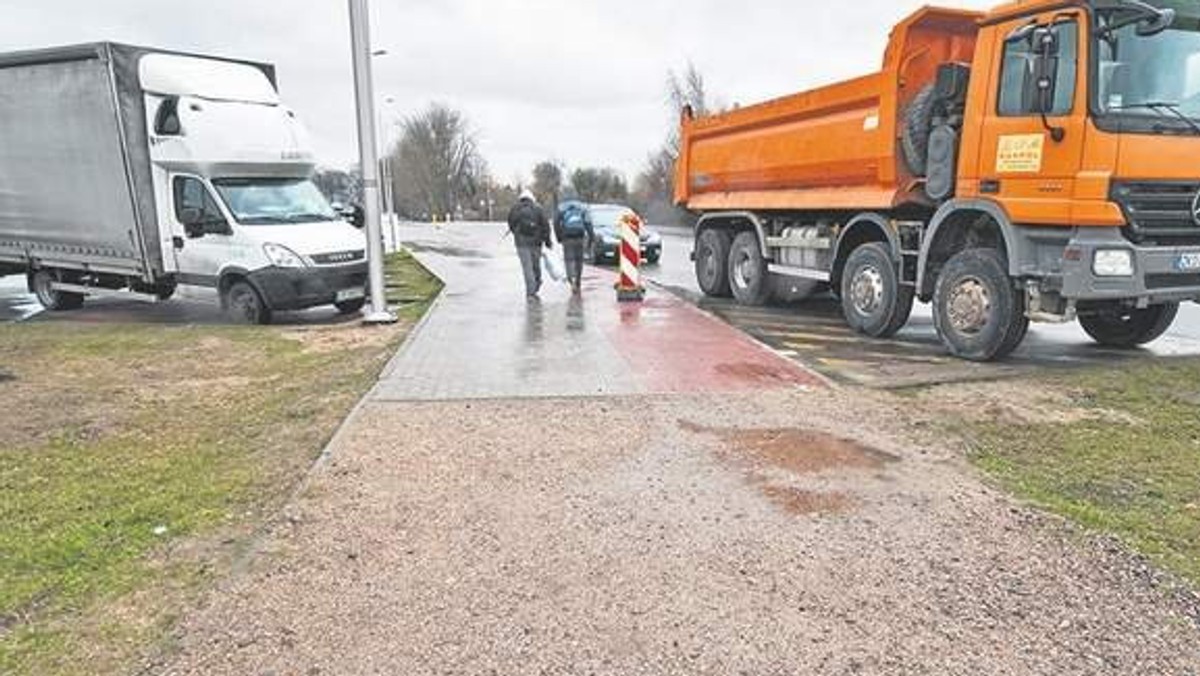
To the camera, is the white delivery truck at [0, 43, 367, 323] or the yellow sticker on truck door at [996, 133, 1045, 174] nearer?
the yellow sticker on truck door at [996, 133, 1045, 174]

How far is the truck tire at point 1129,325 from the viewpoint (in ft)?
30.3

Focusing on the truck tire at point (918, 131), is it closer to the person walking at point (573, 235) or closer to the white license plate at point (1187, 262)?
the white license plate at point (1187, 262)

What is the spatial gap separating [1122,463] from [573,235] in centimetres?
969

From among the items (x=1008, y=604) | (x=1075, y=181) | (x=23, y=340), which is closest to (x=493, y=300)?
(x=23, y=340)

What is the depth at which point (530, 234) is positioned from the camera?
1355 cm

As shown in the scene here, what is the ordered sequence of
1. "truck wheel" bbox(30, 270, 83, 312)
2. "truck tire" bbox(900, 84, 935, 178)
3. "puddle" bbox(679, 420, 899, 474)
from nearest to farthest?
"puddle" bbox(679, 420, 899, 474) < "truck tire" bbox(900, 84, 935, 178) < "truck wheel" bbox(30, 270, 83, 312)

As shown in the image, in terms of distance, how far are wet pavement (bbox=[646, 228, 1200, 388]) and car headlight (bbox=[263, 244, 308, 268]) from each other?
18.6 ft

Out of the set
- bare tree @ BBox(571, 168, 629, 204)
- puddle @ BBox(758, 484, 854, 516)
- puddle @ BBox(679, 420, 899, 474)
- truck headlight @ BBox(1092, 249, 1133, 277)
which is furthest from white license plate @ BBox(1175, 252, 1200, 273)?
bare tree @ BBox(571, 168, 629, 204)

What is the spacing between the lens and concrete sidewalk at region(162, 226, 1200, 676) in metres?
3.24

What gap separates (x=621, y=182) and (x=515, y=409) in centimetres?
6674

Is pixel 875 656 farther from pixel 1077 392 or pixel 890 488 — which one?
pixel 1077 392

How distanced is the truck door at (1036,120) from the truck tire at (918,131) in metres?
1.03

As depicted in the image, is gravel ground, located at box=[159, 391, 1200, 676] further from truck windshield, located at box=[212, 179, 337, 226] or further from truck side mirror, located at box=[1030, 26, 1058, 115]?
truck windshield, located at box=[212, 179, 337, 226]

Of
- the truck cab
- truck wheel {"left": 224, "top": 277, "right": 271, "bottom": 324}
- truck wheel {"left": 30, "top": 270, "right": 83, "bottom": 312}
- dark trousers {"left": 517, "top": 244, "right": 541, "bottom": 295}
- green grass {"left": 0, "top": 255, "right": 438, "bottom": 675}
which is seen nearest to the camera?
green grass {"left": 0, "top": 255, "right": 438, "bottom": 675}
